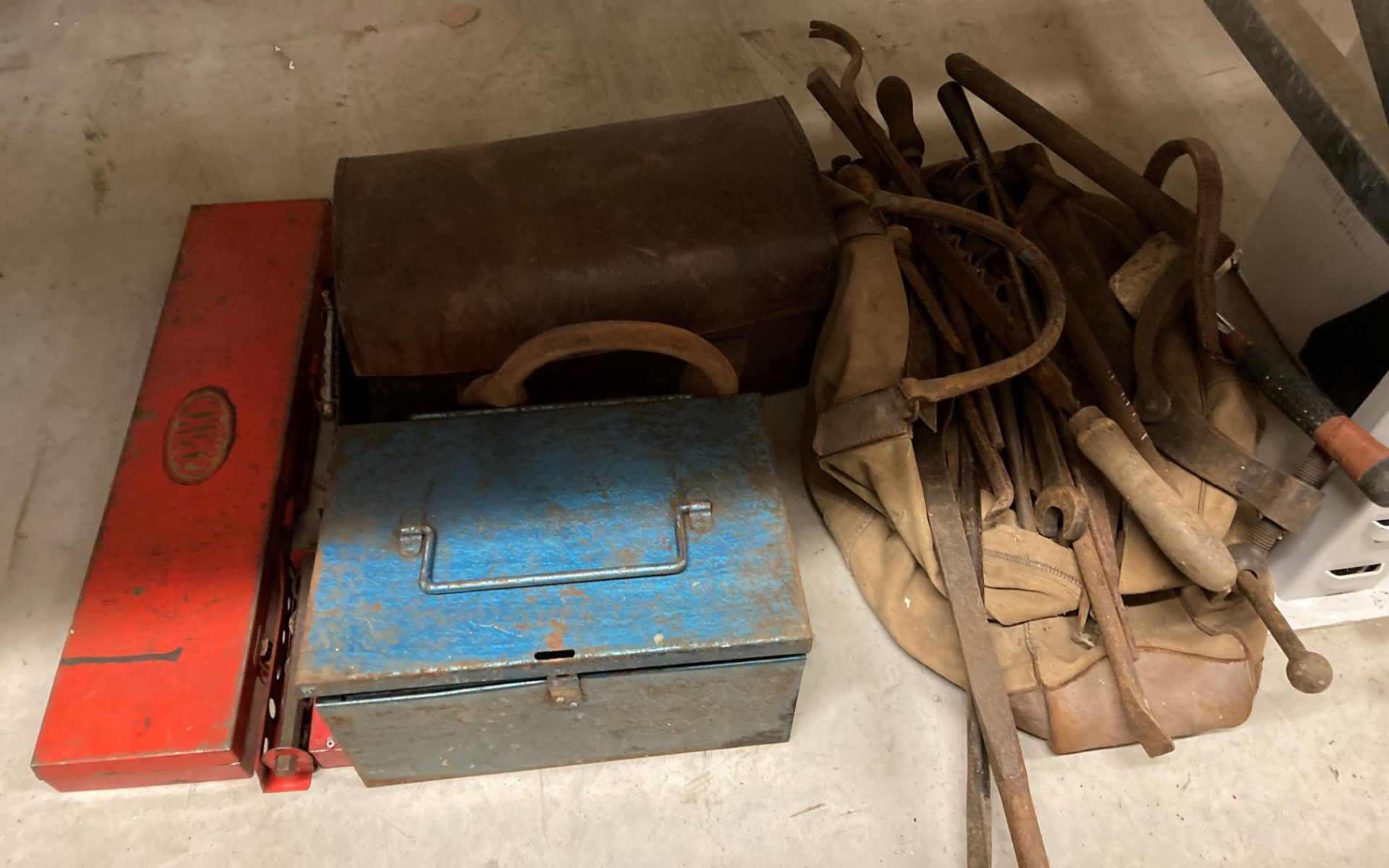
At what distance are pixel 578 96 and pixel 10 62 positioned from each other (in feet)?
4.43

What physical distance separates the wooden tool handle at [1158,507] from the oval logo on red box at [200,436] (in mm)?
1234

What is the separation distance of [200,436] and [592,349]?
0.65 m

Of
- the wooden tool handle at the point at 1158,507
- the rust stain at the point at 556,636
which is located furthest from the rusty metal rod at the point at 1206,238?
the rust stain at the point at 556,636

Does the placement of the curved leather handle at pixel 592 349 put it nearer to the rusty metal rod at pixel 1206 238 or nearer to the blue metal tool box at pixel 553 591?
the blue metal tool box at pixel 553 591

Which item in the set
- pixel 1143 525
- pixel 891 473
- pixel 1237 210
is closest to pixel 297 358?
pixel 891 473

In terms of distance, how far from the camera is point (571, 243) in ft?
4.27

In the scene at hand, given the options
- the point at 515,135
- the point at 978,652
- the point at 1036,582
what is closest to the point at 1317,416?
the point at 1036,582

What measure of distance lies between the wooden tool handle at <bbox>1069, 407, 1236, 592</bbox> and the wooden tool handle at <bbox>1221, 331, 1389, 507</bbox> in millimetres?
172

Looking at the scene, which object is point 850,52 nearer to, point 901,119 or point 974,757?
point 901,119

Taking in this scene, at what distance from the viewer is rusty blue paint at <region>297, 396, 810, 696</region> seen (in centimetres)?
107

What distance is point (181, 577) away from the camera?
1.29 m

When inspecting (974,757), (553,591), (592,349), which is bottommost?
(974,757)

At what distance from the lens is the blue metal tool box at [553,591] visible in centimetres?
107

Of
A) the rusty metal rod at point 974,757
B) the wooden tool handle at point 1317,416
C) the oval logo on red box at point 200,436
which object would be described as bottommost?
the rusty metal rod at point 974,757
